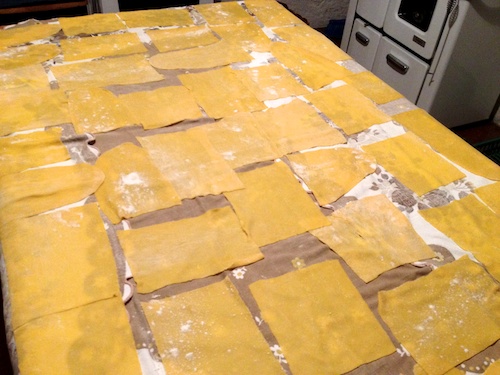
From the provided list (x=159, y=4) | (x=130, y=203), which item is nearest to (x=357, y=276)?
(x=130, y=203)

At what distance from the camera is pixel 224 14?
7.33 ft

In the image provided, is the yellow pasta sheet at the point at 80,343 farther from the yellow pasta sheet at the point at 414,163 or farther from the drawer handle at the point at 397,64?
the drawer handle at the point at 397,64

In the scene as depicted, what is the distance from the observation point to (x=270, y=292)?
3.47 ft

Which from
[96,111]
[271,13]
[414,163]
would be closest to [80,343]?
[96,111]

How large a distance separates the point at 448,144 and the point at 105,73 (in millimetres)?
1315

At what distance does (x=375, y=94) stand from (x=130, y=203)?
1.10 m

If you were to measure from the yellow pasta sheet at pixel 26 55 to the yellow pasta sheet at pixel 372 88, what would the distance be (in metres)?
1.21

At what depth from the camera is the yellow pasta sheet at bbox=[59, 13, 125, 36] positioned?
197cm

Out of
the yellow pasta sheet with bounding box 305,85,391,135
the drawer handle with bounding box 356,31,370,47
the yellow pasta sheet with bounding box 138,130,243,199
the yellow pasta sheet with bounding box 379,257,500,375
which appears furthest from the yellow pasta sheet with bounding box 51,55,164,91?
the drawer handle with bounding box 356,31,370,47

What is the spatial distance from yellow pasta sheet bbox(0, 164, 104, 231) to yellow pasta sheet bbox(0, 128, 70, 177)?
42mm

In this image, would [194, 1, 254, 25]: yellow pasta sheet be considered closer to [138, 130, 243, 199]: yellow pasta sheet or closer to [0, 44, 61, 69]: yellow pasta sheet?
[0, 44, 61, 69]: yellow pasta sheet

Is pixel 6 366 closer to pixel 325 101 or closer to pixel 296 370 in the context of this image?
pixel 296 370

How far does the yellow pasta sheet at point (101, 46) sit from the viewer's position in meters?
1.82

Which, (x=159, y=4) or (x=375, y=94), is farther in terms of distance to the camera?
(x=159, y=4)
